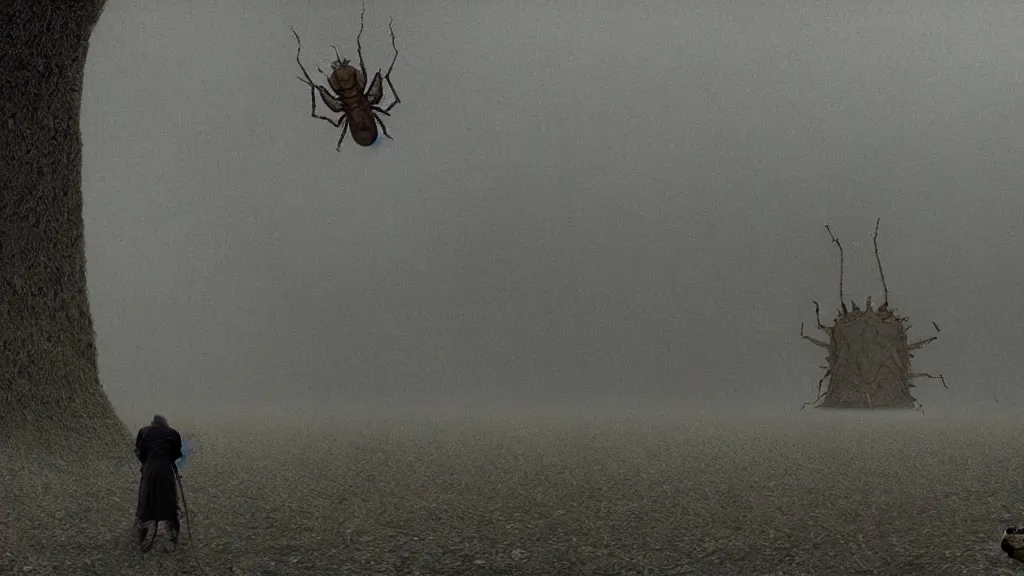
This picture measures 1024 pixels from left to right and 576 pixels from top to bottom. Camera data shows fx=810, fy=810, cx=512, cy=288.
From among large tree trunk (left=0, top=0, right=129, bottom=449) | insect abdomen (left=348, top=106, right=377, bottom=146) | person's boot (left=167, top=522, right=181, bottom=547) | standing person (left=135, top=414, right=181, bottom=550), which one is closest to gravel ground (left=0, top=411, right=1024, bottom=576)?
person's boot (left=167, top=522, right=181, bottom=547)

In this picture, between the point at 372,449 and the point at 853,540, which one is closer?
the point at 853,540

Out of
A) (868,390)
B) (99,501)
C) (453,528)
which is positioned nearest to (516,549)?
(453,528)

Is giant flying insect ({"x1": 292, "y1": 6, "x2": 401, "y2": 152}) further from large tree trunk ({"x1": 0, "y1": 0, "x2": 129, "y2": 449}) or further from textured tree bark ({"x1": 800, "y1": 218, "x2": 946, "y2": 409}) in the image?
textured tree bark ({"x1": 800, "y1": 218, "x2": 946, "y2": 409})

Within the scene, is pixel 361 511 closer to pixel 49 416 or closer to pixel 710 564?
pixel 710 564

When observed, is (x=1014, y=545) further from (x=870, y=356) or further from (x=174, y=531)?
(x=870, y=356)

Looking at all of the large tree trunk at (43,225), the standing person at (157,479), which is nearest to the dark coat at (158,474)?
the standing person at (157,479)
